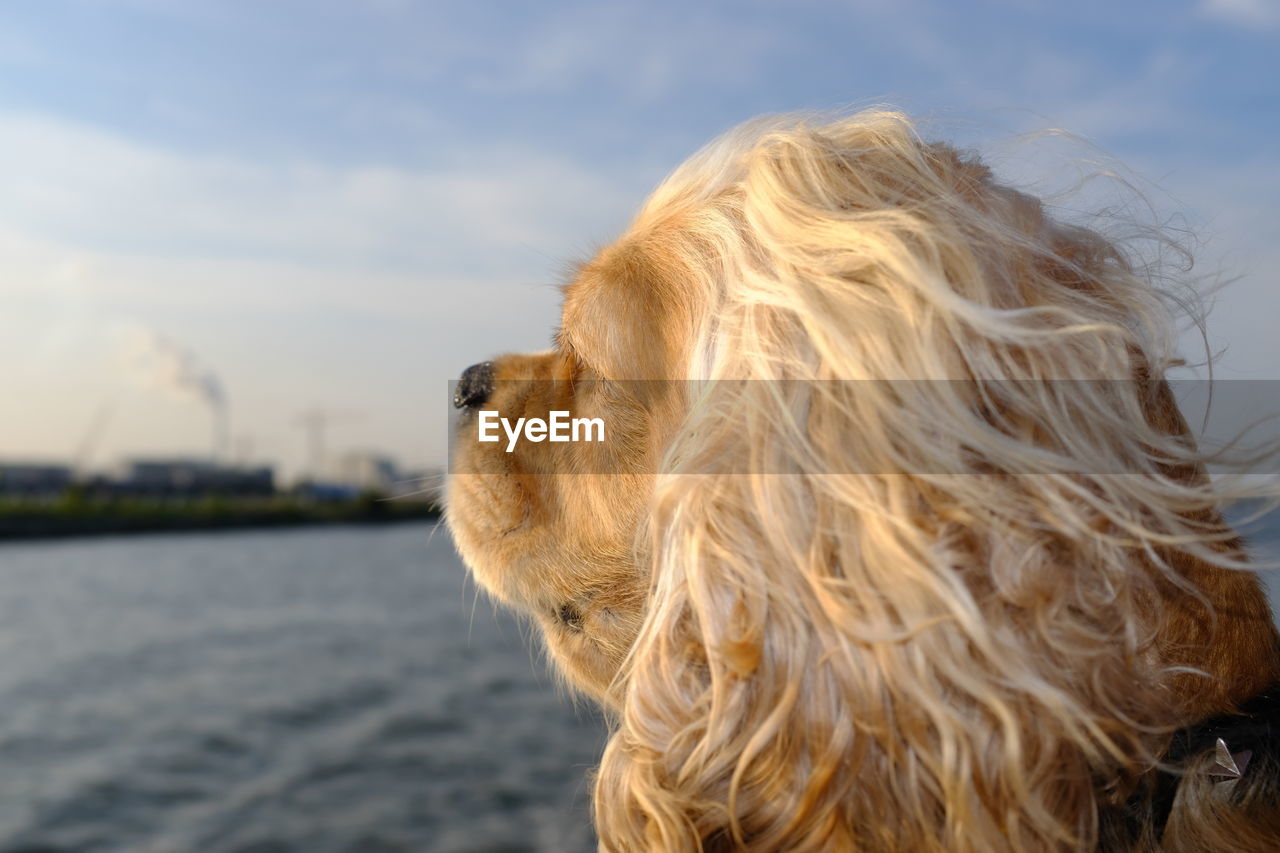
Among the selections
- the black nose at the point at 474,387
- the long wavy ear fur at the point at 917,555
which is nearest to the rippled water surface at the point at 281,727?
the black nose at the point at 474,387

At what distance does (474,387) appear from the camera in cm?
236

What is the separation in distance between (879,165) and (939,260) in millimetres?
378

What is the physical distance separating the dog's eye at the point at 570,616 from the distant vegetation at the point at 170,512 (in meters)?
52.9

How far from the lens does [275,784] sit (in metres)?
14.8

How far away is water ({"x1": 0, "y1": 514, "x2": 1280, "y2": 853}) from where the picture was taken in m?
12.6

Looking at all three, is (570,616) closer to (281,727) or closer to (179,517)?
(281,727)

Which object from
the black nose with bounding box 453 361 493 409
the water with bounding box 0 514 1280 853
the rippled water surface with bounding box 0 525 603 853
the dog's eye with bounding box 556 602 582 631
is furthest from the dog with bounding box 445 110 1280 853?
the rippled water surface with bounding box 0 525 603 853

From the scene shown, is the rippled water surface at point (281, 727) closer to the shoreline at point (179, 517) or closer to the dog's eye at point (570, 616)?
the dog's eye at point (570, 616)

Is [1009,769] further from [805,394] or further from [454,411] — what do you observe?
[454,411]

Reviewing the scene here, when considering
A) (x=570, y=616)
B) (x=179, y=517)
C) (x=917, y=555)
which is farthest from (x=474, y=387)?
(x=179, y=517)

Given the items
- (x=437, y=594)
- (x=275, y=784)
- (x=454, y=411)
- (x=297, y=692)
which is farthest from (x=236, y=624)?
(x=454, y=411)

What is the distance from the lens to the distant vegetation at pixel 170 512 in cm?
5897

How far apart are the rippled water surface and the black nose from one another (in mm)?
720

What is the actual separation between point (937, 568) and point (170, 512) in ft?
251
